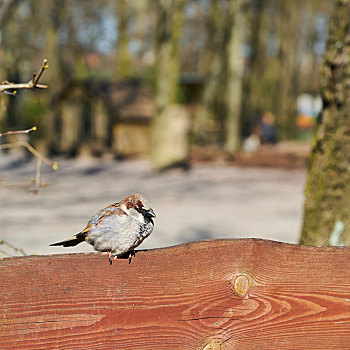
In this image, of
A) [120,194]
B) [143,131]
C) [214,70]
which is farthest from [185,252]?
[214,70]

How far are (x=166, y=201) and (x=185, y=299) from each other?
9823mm

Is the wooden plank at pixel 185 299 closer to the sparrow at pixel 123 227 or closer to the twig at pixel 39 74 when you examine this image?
the sparrow at pixel 123 227

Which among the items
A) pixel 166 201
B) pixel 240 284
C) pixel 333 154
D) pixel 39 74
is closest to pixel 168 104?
pixel 166 201

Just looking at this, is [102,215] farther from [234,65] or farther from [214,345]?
[234,65]

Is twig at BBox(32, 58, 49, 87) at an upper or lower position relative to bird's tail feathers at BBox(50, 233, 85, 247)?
upper

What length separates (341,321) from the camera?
83.4 inches

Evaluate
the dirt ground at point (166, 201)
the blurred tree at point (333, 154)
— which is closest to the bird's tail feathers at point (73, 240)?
the blurred tree at point (333, 154)

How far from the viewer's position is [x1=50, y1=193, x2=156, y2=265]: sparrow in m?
2.21

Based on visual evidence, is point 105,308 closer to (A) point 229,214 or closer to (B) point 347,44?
(B) point 347,44

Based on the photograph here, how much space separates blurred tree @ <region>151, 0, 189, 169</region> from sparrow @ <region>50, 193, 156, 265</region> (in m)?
14.8

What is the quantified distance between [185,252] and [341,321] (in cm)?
64

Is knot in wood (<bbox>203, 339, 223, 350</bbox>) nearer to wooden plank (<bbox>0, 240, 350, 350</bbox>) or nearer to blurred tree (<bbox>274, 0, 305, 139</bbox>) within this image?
wooden plank (<bbox>0, 240, 350, 350</bbox>)

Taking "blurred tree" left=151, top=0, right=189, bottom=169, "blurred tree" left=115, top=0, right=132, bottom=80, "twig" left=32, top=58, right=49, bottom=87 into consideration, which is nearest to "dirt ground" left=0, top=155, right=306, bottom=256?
"blurred tree" left=151, top=0, right=189, bottom=169

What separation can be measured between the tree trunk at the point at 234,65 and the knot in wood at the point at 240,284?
68.4 feet
